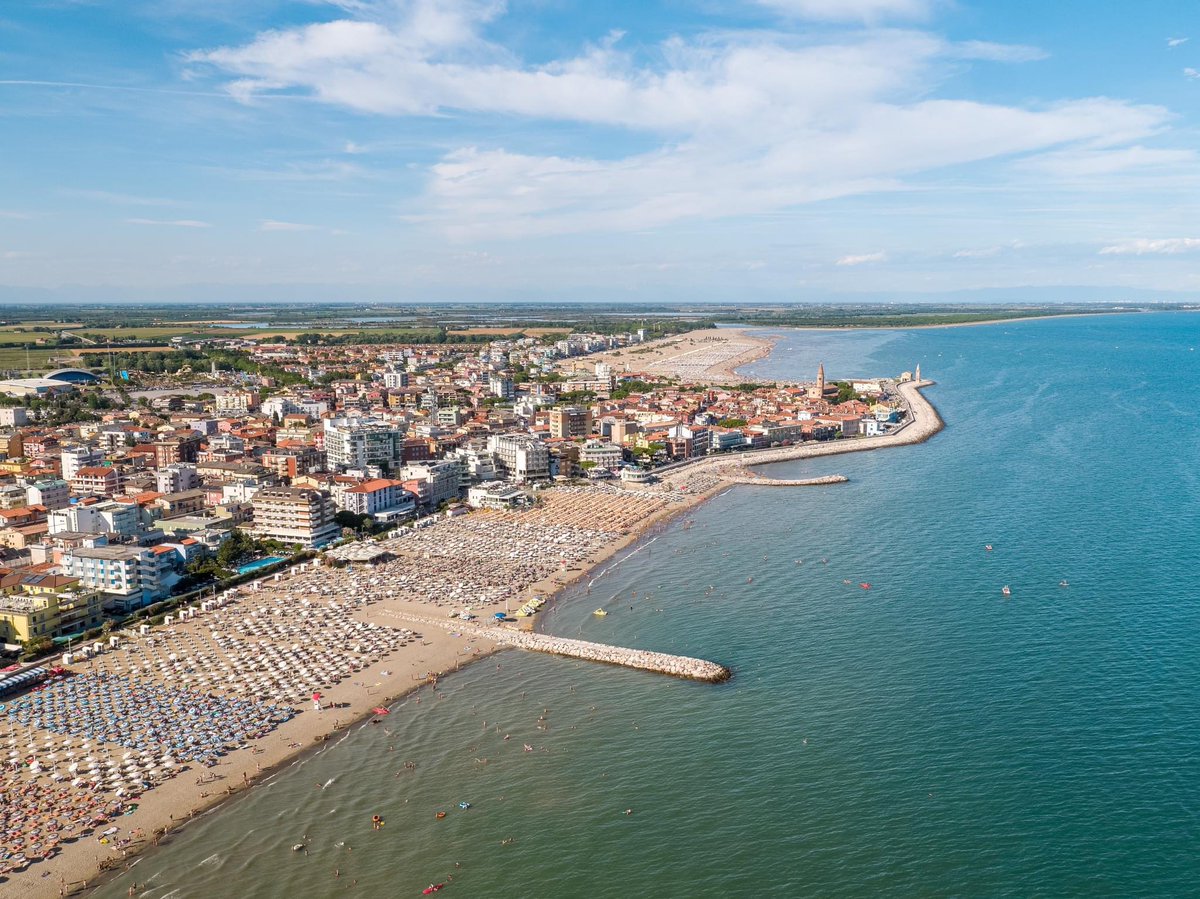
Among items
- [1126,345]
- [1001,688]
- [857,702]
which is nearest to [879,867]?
[857,702]

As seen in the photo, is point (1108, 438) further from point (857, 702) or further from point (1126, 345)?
point (1126, 345)

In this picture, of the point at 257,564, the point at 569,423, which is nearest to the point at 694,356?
the point at 569,423

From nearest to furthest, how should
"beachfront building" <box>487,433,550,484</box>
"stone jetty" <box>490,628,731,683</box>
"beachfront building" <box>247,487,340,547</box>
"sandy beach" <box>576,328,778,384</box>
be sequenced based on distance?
"stone jetty" <box>490,628,731,683</box> < "beachfront building" <box>247,487,340,547</box> < "beachfront building" <box>487,433,550,484</box> < "sandy beach" <box>576,328,778,384</box>

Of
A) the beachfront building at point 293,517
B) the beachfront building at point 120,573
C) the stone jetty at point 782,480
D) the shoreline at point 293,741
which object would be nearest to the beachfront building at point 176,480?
the beachfront building at point 293,517

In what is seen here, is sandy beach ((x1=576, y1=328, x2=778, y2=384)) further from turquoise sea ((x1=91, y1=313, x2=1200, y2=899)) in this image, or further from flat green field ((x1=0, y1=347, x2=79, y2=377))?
turquoise sea ((x1=91, y1=313, x2=1200, y2=899))

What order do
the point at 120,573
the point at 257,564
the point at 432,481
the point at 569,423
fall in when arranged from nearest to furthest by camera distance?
the point at 120,573
the point at 257,564
the point at 432,481
the point at 569,423

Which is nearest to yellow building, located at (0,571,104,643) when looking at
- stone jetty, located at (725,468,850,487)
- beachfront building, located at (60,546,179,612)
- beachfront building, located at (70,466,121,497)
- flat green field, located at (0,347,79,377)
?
beachfront building, located at (60,546,179,612)

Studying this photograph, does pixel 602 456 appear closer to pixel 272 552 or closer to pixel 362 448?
pixel 362 448
